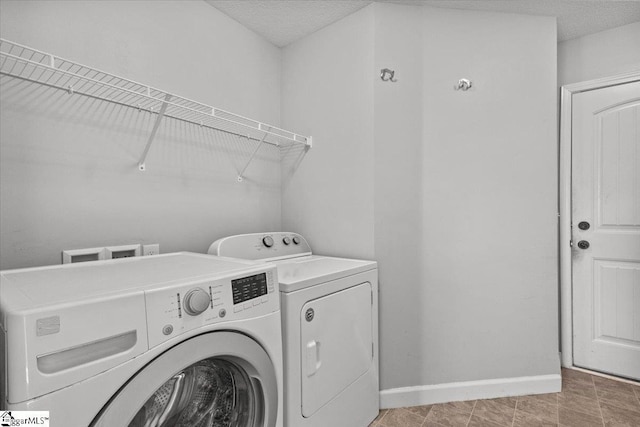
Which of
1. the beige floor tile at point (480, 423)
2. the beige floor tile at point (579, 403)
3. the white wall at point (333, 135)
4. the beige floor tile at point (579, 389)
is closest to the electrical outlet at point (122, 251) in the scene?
the white wall at point (333, 135)

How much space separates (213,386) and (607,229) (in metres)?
2.66

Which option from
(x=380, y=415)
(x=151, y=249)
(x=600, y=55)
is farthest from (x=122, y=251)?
(x=600, y=55)

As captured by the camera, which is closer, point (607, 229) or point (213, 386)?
point (213, 386)

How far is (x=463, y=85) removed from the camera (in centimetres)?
200

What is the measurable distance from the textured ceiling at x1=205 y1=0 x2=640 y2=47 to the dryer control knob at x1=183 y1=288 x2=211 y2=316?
1.75m

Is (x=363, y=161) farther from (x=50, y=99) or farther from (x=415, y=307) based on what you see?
(x=50, y=99)

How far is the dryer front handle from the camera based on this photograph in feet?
4.45

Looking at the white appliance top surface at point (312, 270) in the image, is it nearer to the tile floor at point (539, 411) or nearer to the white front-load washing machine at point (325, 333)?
the white front-load washing machine at point (325, 333)

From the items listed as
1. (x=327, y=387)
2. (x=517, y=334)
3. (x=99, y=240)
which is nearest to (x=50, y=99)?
(x=99, y=240)

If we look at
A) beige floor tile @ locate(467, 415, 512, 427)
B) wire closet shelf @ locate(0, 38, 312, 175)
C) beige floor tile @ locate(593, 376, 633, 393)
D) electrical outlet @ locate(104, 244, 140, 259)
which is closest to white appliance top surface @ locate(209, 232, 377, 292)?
electrical outlet @ locate(104, 244, 140, 259)

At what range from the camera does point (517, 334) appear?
2025mm

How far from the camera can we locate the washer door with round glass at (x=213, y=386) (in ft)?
2.95

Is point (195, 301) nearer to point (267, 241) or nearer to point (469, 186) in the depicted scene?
point (267, 241)

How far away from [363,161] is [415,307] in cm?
93
